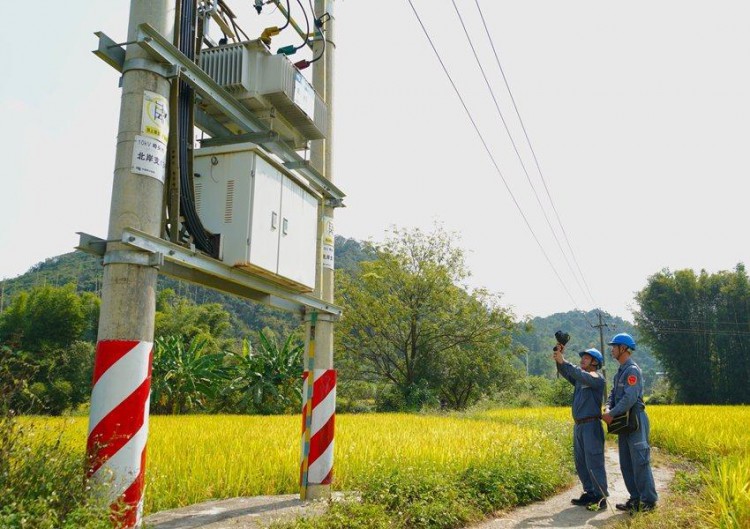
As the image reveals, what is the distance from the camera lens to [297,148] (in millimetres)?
6680

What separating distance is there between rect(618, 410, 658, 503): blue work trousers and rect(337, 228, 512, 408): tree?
87.7 feet

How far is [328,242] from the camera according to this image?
711 cm

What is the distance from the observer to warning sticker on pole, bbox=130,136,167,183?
4.15m

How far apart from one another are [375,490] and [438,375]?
29.4 m

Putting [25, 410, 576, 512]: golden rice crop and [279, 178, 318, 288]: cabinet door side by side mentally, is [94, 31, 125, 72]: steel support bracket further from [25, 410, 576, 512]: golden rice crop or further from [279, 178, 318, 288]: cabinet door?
[25, 410, 576, 512]: golden rice crop

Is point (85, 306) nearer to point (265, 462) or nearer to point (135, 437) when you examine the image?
point (265, 462)

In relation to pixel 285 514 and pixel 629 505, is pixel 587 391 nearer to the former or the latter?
pixel 629 505

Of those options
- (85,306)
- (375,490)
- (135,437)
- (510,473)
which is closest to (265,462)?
(375,490)

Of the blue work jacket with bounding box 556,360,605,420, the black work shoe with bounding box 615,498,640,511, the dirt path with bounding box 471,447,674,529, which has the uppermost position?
the blue work jacket with bounding box 556,360,605,420

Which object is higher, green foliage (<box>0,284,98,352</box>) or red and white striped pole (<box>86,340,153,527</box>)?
green foliage (<box>0,284,98,352</box>)

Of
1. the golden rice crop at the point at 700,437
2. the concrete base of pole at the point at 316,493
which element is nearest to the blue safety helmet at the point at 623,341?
the concrete base of pole at the point at 316,493

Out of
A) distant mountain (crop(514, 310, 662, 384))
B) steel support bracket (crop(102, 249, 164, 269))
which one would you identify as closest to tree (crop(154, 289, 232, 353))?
steel support bracket (crop(102, 249, 164, 269))

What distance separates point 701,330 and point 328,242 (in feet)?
180

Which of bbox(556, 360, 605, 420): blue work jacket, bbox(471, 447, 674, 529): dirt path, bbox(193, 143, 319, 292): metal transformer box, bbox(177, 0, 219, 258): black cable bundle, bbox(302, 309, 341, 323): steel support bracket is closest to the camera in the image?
bbox(177, 0, 219, 258): black cable bundle
